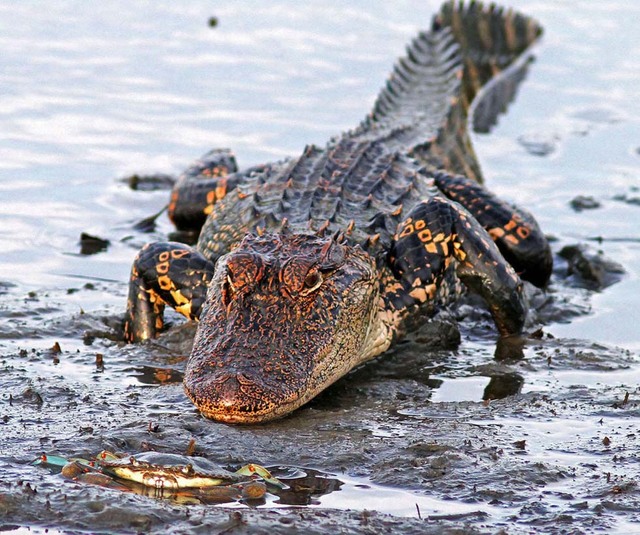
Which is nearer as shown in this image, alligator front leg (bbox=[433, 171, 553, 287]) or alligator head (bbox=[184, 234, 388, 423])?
alligator head (bbox=[184, 234, 388, 423])

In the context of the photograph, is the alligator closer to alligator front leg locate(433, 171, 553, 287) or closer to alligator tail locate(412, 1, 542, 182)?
alligator front leg locate(433, 171, 553, 287)

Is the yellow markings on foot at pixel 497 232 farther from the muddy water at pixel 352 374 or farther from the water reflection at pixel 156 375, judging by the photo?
the water reflection at pixel 156 375

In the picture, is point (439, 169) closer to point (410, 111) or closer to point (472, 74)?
point (410, 111)

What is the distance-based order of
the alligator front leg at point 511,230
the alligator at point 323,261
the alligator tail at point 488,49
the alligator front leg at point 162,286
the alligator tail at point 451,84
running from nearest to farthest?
the alligator at point 323,261
the alligator front leg at point 162,286
the alligator front leg at point 511,230
the alligator tail at point 451,84
the alligator tail at point 488,49

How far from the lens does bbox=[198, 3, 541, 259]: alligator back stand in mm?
7457

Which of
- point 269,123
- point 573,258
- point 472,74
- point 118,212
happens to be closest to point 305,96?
point 269,123

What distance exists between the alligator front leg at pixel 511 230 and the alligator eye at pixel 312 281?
2.32m

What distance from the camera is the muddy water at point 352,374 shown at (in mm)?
5020

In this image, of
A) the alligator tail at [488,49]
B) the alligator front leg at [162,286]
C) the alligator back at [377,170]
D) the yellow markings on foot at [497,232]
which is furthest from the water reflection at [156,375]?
the alligator tail at [488,49]

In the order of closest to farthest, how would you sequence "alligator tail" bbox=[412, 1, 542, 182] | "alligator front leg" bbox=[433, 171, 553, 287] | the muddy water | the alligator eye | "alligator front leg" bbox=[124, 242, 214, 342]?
the muddy water < the alligator eye < "alligator front leg" bbox=[124, 242, 214, 342] < "alligator front leg" bbox=[433, 171, 553, 287] < "alligator tail" bbox=[412, 1, 542, 182]

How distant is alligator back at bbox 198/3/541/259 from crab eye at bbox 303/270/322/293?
70 cm

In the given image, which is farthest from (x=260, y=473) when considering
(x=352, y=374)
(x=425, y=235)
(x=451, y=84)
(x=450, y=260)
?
(x=451, y=84)

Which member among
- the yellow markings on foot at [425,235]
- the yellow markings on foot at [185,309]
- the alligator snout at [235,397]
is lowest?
the alligator snout at [235,397]

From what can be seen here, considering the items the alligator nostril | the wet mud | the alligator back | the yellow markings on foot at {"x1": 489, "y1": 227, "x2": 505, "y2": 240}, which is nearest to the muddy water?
the wet mud
